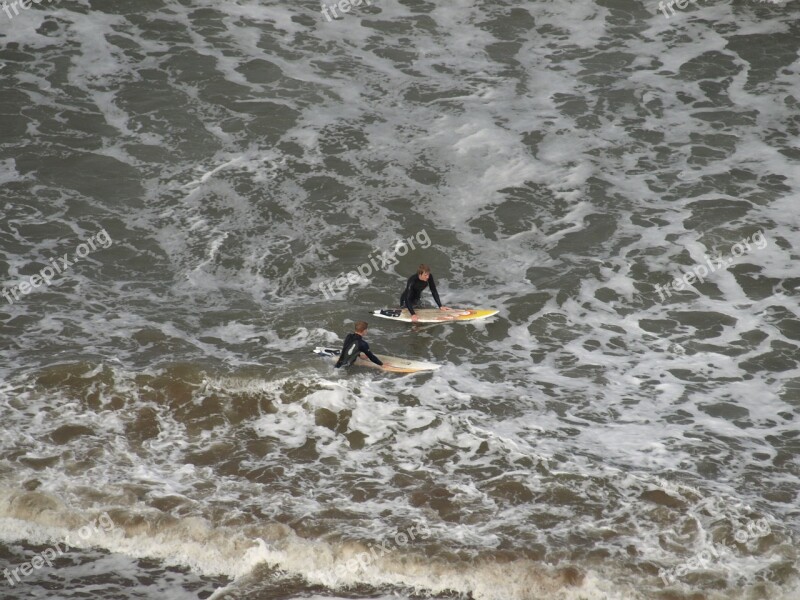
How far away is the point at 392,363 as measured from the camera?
46.8 ft

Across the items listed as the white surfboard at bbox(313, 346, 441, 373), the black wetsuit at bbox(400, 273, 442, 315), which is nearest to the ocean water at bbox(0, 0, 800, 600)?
the white surfboard at bbox(313, 346, 441, 373)

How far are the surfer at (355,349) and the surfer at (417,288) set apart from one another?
6.60 ft

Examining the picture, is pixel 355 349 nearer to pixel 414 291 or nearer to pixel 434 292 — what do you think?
pixel 414 291

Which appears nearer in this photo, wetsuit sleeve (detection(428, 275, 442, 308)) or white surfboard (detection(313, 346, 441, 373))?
white surfboard (detection(313, 346, 441, 373))

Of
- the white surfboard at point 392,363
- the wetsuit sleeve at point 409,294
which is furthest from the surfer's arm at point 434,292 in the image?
the white surfboard at point 392,363

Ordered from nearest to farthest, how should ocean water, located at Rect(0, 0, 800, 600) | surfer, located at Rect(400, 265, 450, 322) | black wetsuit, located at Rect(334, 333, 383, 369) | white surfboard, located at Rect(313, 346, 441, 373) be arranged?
A: 1. ocean water, located at Rect(0, 0, 800, 600)
2. black wetsuit, located at Rect(334, 333, 383, 369)
3. white surfboard, located at Rect(313, 346, 441, 373)
4. surfer, located at Rect(400, 265, 450, 322)

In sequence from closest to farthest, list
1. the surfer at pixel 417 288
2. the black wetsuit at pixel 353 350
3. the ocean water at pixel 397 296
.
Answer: the ocean water at pixel 397 296
the black wetsuit at pixel 353 350
the surfer at pixel 417 288

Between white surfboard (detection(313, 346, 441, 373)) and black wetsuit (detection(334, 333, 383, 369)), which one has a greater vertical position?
black wetsuit (detection(334, 333, 383, 369))

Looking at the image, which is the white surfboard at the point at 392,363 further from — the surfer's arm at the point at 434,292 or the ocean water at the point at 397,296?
the surfer's arm at the point at 434,292

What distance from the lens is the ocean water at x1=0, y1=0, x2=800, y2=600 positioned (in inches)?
407

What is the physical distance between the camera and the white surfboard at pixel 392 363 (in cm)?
1414

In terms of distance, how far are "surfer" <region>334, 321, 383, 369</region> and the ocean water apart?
11.6 inches

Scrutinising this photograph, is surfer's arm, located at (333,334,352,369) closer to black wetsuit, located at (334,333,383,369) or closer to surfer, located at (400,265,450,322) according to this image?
black wetsuit, located at (334,333,383,369)

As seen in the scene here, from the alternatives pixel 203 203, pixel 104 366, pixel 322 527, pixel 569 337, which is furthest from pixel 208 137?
pixel 322 527
